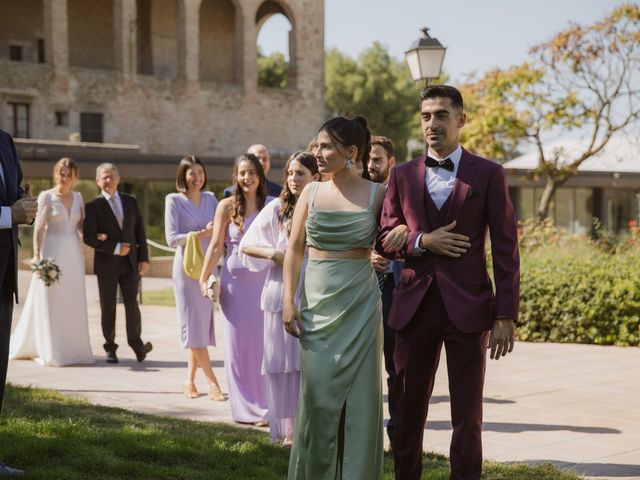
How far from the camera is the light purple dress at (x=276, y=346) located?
6883 millimetres

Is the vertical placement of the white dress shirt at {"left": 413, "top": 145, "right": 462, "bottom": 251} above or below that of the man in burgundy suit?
above

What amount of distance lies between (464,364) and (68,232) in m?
7.43

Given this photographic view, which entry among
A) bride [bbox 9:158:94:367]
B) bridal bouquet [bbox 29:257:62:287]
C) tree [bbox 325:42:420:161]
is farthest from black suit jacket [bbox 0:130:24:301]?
tree [bbox 325:42:420:161]

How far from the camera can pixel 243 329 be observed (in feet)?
25.8

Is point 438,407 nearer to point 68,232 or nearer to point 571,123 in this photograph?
point 68,232

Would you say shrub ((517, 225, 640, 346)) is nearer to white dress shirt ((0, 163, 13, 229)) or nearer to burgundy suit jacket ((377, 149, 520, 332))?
burgundy suit jacket ((377, 149, 520, 332))

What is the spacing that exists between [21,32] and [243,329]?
40107 millimetres

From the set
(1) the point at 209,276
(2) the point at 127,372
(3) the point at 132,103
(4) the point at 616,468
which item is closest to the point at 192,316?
(1) the point at 209,276

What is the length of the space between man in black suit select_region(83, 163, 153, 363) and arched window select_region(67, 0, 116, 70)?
36.6m

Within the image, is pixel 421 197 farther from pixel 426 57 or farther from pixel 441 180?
pixel 426 57

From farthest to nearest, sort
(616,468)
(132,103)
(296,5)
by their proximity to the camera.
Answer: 1. (296,5)
2. (132,103)
3. (616,468)

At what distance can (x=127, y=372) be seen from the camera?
34.0 ft

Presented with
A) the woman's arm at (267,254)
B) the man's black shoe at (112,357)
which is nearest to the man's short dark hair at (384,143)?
the woman's arm at (267,254)

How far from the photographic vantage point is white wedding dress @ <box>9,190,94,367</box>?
10992 millimetres
